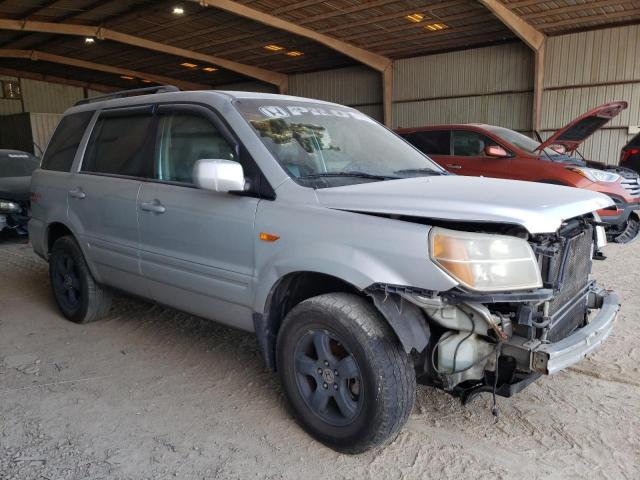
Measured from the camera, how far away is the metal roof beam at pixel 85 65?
20312mm

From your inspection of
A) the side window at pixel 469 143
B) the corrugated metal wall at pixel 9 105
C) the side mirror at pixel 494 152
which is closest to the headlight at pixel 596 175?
the side mirror at pixel 494 152

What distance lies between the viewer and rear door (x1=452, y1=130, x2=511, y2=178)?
8.24 metres

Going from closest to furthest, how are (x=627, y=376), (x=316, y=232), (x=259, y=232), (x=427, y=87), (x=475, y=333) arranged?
(x=475, y=333) → (x=316, y=232) → (x=259, y=232) → (x=627, y=376) → (x=427, y=87)

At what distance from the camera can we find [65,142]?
4.50 meters

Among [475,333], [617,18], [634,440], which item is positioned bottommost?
[634,440]

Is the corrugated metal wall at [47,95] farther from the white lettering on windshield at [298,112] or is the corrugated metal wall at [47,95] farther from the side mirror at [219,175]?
the side mirror at [219,175]

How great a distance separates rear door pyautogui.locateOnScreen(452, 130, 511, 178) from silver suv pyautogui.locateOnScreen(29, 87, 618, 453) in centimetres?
504

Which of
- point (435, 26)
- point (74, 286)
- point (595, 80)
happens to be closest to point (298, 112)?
point (74, 286)

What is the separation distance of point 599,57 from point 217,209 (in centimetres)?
1528

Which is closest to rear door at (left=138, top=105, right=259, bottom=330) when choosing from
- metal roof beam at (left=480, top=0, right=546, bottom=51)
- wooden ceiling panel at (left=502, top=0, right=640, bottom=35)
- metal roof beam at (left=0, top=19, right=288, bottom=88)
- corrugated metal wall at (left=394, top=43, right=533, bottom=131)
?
metal roof beam at (left=480, top=0, right=546, bottom=51)

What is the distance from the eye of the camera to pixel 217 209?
9.82 feet

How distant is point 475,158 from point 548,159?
46.0 inches

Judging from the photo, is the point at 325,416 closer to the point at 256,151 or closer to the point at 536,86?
the point at 256,151

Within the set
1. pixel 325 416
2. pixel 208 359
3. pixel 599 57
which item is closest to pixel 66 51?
pixel 599 57
